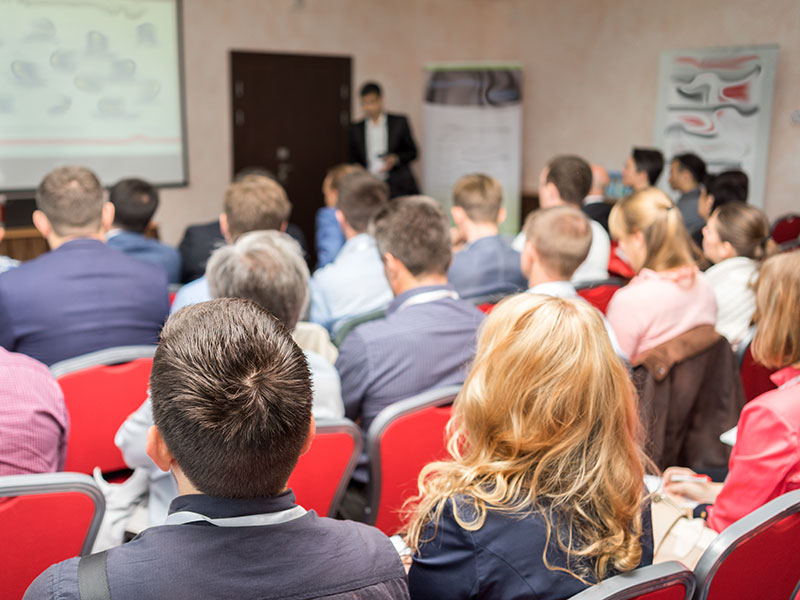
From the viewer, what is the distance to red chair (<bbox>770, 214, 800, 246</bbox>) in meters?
5.51

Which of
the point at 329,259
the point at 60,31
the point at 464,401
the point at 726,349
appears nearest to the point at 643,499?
the point at 464,401

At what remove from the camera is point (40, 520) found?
1438mm

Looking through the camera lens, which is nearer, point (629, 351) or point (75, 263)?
point (75, 263)

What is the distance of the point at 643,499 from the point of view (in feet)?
4.35

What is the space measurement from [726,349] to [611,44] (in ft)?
18.4

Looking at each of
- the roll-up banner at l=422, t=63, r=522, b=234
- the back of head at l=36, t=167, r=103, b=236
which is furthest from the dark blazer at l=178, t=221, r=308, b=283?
the roll-up banner at l=422, t=63, r=522, b=234

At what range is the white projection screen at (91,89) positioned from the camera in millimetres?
5660

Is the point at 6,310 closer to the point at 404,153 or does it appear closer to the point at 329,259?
the point at 329,259

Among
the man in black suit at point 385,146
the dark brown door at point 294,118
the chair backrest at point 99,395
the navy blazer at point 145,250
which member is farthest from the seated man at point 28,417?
the man in black suit at point 385,146

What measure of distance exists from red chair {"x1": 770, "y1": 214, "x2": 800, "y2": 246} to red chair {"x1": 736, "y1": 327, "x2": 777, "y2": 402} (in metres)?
3.07

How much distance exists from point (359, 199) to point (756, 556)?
271 centimetres

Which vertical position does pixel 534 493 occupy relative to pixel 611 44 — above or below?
below

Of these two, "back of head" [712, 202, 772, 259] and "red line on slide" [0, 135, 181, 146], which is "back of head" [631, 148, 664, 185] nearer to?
"back of head" [712, 202, 772, 259]

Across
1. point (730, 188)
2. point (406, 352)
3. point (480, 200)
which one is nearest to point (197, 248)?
point (480, 200)
